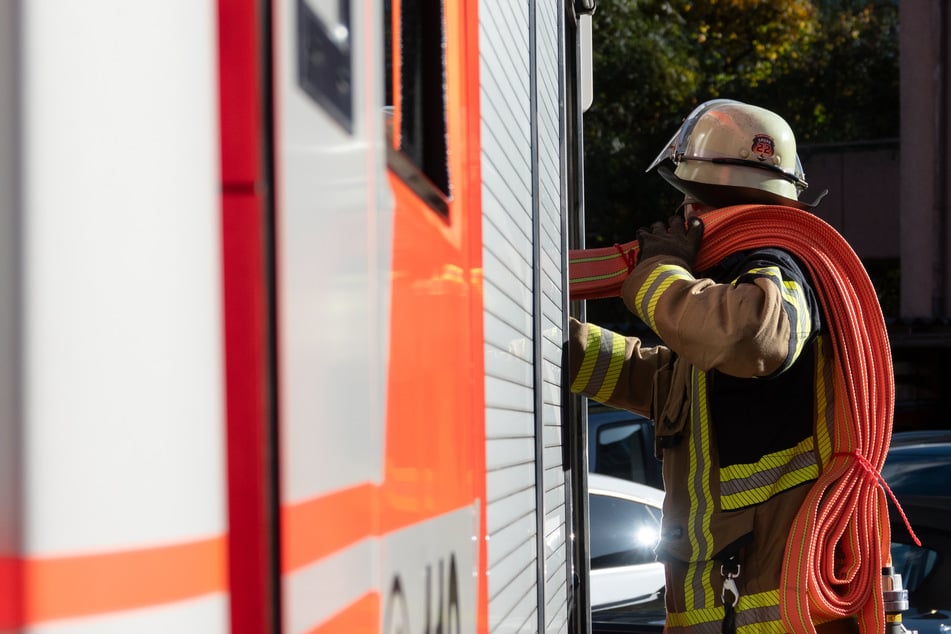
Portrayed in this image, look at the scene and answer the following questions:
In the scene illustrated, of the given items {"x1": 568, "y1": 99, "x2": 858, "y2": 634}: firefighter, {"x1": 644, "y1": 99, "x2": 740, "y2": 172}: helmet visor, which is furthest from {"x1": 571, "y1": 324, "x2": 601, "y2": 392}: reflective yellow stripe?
{"x1": 644, "y1": 99, "x2": 740, "y2": 172}: helmet visor

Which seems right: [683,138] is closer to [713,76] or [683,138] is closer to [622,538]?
[622,538]

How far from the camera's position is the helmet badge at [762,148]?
11.4ft

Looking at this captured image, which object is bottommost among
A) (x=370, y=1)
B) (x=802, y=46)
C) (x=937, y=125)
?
(x=370, y=1)

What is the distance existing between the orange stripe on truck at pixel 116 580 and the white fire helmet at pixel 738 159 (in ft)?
9.03

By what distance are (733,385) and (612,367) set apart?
52cm

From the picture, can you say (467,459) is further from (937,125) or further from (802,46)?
(802,46)

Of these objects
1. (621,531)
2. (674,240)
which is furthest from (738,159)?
(621,531)

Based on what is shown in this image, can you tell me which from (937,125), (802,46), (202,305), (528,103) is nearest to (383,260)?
(202,305)

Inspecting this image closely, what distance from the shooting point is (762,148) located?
3479mm

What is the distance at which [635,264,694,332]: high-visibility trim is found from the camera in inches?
122

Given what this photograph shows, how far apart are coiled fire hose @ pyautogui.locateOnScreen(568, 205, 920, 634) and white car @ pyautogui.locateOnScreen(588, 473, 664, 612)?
252cm

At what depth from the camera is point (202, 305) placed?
3.03 feet

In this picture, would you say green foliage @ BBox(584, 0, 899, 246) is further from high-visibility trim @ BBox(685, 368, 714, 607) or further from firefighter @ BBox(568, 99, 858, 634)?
high-visibility trim @ BBox(685, 368, 714, 607)

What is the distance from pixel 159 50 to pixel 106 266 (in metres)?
0.16
